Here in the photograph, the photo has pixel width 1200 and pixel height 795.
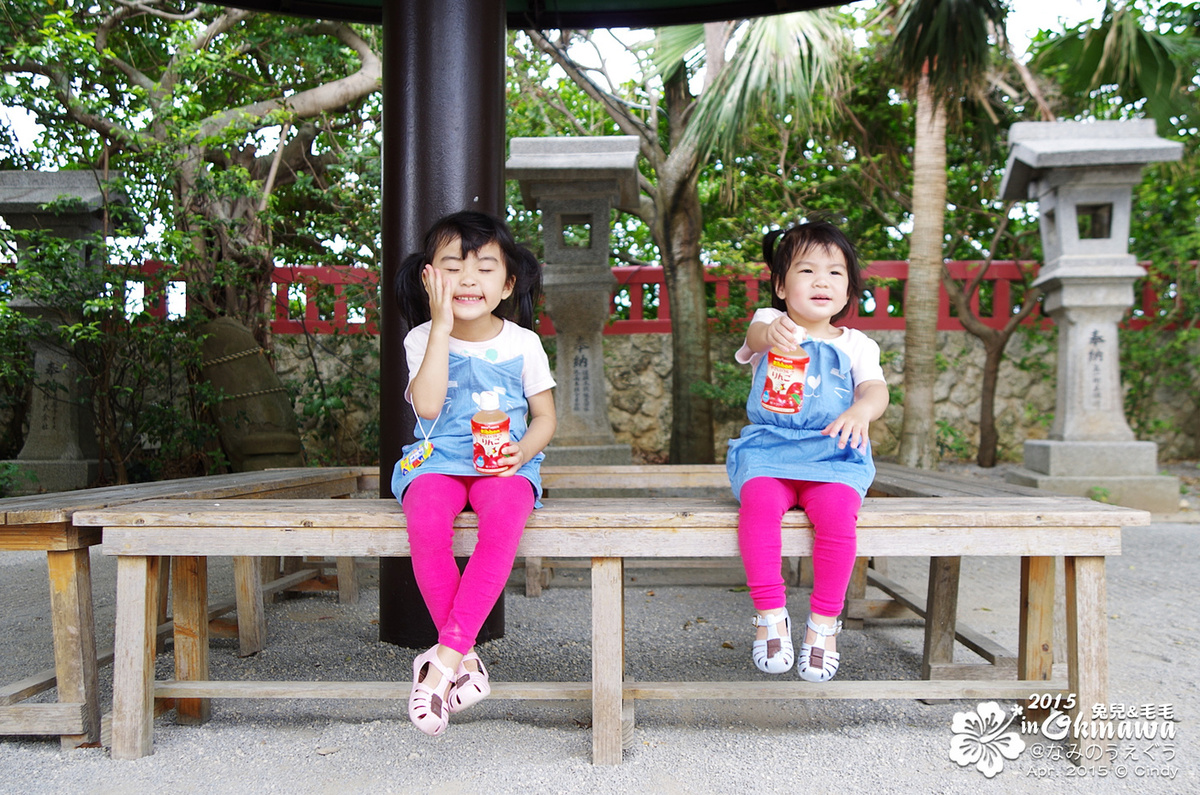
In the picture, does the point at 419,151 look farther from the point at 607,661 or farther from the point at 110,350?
the point at 110,350

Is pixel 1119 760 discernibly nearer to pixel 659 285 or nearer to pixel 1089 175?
pixel 1089 175

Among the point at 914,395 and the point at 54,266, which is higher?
the point at 54,266

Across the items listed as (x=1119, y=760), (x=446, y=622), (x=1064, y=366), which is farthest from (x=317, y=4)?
(x=1064, y=366)

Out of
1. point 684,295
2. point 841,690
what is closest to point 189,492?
point 841,690

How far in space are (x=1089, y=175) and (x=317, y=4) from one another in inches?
213

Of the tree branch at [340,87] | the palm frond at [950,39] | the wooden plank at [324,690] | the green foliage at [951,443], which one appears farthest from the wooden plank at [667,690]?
the tree branch at [340,87]

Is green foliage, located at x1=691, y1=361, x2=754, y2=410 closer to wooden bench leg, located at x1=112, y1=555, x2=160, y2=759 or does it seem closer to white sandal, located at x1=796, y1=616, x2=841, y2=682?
white sandal, located at x1=796, y1=616, x2=841, y2=682

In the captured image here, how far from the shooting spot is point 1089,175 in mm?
5707

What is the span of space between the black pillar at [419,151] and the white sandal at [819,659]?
1329 mm

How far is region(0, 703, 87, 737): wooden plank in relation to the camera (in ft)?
6.12

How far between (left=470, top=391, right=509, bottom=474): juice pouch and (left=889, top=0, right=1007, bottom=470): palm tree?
16.4 ft

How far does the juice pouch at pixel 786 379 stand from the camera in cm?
193

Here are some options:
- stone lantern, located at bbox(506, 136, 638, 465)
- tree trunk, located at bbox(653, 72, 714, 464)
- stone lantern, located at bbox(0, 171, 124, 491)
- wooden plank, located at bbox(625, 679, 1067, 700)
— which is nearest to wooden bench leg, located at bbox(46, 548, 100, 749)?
wooden plank, located at bbox(625, 679, 1067, 700)

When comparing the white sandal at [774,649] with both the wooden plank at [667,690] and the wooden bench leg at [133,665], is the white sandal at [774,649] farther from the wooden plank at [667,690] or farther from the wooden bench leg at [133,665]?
the wooden bench leg at [133,665]
